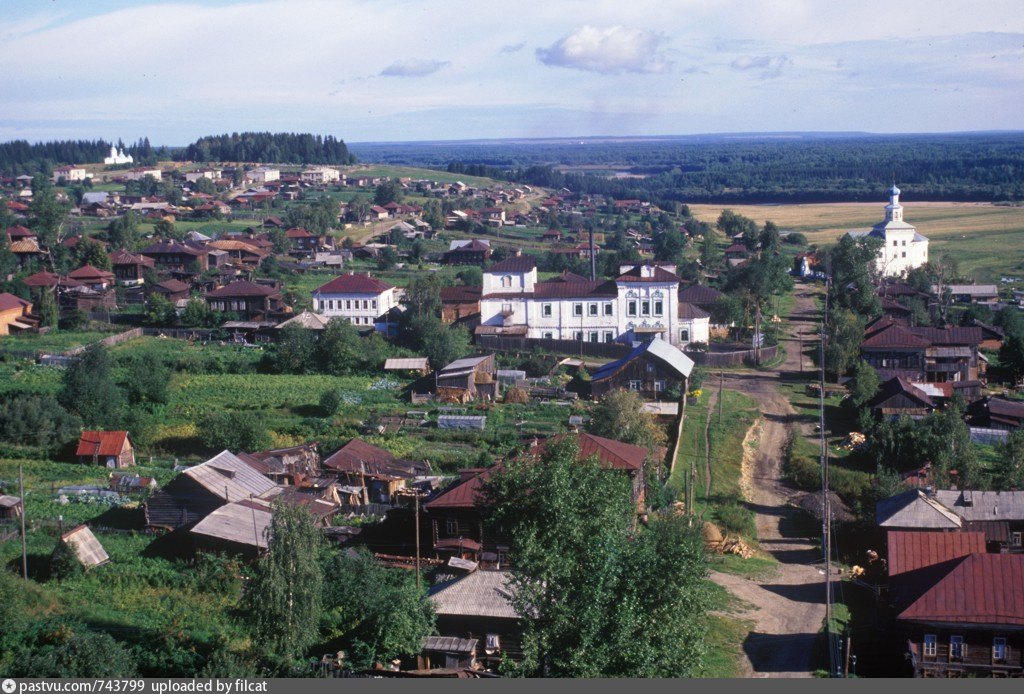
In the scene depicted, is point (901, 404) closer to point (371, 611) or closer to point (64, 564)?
point (371, 611)

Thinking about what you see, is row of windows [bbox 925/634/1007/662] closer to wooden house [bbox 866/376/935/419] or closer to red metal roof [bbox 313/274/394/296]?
wooden house [bbox 866/376/935/419]

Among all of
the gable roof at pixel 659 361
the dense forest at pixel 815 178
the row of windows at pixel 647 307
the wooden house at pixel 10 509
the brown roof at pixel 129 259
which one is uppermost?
the dense forest at pixel 815 178

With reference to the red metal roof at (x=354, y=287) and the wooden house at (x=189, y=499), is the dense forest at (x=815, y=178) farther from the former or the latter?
the wooden house at (x=189, y=499)

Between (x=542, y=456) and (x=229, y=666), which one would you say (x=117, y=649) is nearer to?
(x=229, y=666)

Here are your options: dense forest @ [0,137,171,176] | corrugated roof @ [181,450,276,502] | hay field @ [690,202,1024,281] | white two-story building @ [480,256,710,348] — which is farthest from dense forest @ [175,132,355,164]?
corrugated roof @ [181,450,276,502]

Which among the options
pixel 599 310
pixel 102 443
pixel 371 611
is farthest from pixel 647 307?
pixel 371 611

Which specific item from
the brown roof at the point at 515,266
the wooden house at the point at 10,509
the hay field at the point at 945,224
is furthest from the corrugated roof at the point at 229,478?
the hay field at the point at 945,224
